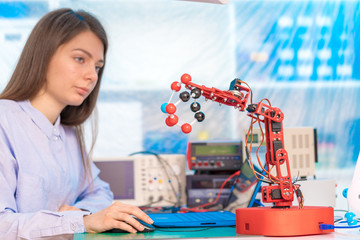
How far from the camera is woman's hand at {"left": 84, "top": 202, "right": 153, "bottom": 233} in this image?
113cm

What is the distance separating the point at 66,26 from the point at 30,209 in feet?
2.23

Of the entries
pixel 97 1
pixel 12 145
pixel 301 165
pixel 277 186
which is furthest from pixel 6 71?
pixel 277 186

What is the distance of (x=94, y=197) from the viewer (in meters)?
1.72

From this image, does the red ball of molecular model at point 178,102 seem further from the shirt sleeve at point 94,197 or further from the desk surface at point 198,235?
the shirt sleeve at point 94,197

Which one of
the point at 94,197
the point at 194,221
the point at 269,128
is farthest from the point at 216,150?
the point at 269,128

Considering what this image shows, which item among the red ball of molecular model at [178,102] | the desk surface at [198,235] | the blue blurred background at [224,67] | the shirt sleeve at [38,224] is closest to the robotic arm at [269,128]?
the red ball of molecular model at [178,102]

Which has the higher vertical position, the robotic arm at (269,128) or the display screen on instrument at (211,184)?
the robotic arm at (269,128)

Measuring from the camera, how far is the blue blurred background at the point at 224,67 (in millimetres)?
2555

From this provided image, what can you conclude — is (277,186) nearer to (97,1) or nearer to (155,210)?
(155,210)

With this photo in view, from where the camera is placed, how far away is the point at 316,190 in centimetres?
162

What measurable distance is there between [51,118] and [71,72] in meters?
0.21

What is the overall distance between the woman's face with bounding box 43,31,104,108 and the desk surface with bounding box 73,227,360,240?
0.59 meters

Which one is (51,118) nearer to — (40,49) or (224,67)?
(40,49)

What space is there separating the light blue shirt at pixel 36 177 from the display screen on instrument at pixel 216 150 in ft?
1.63
